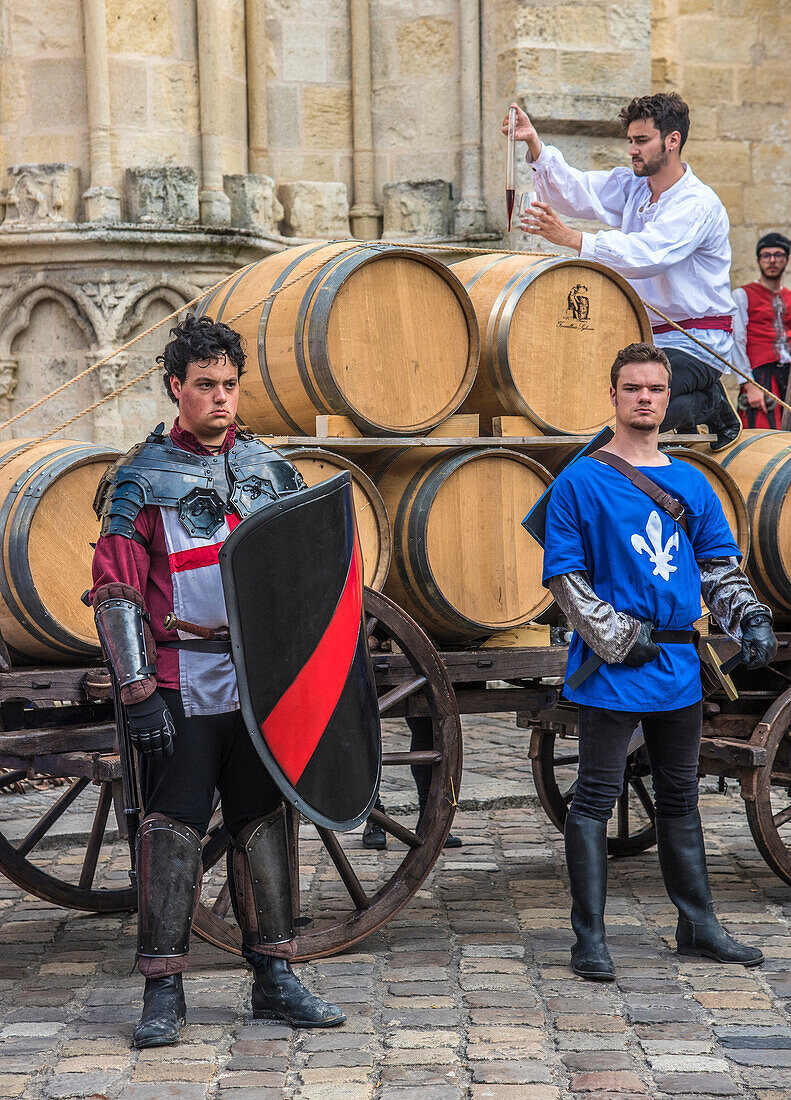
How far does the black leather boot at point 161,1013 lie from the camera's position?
3338 mm

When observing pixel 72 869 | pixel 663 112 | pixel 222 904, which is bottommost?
pixel 72 869

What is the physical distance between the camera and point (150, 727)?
326 cm

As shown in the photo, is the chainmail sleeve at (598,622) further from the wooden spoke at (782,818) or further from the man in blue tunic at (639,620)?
the wooden spoke at (782,818)

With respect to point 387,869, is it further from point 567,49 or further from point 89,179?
point 567,49

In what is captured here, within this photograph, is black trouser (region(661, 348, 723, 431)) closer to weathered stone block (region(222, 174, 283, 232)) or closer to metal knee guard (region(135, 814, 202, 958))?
metal knee guard (region(135, 814, 202, 958))

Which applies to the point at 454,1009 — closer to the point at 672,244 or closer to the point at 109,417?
the point at 672,244

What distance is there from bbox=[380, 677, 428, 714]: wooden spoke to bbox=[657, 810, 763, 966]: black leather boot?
0.78 metres

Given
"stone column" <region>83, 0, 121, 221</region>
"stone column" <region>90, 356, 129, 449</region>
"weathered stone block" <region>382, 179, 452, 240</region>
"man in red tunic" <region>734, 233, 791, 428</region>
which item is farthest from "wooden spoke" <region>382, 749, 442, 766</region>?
Result: "weathered stone block" <region>382, 179, 452, 240</region>

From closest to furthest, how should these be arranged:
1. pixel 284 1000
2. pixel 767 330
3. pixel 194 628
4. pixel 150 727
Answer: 1. pixel 150 727
2. pixel 194 628
3. pixel 284 1000
4. pixel 767 330

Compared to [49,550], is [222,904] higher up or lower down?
lower down

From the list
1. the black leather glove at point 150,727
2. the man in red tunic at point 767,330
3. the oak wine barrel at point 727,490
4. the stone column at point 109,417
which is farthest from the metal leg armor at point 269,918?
the stone column at point 109,417

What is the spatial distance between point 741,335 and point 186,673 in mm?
4705

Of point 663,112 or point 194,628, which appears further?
point 663,112

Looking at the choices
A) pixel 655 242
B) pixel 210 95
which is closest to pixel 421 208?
pixel 210 95
